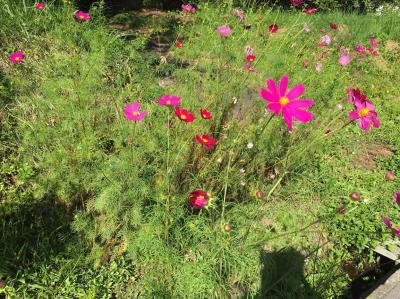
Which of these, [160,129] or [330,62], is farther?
[330,62]

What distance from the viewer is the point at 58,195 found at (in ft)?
5.65

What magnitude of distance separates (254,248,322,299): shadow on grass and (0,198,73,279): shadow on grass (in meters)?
1.00

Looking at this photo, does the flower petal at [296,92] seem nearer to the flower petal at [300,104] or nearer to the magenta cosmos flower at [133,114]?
the flower petal at [300,104]

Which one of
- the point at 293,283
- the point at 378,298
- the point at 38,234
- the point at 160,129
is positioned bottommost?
the point at 38,234

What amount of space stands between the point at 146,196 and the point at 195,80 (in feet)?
3.66

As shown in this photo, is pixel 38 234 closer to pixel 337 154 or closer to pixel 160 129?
pixel 160 129

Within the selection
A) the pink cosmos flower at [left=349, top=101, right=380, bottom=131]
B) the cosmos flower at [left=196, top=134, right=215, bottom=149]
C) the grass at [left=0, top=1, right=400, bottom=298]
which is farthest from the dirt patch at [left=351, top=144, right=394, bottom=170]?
the cosmos flower at [left=196, top=134, right=215, bottom=149]

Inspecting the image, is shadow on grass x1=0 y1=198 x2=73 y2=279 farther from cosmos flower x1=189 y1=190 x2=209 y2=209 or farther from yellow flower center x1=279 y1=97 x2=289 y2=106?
yellow flower center x1=279 y1=97 x2=289 y2=106

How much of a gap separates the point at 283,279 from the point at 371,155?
5.62 feet

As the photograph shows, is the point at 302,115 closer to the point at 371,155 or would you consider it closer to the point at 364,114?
the point at 364,114

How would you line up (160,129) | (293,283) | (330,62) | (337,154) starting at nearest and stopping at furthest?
(293,283), (160,129), (337,154), (330,62)

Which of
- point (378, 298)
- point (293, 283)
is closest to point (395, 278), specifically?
point (378, 298)

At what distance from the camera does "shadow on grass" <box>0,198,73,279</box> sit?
4.99 ft

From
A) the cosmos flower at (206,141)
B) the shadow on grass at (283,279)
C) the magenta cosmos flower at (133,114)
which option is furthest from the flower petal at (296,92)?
the shadow on grass at (283,279)
